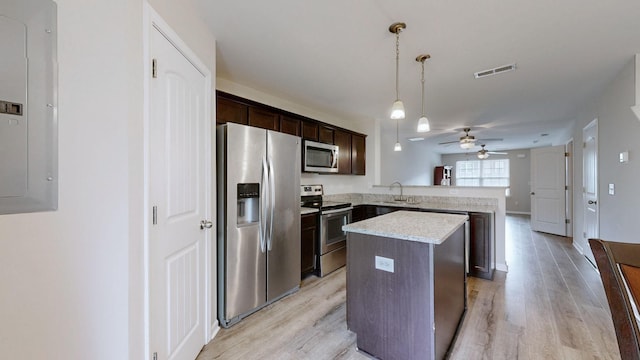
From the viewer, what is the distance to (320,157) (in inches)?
147

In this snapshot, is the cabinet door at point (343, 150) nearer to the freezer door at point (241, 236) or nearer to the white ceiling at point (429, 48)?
the white ceiling at point (429, 48)

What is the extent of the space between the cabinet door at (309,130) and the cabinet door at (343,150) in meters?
0.48

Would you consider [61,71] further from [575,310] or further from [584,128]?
[584,128]

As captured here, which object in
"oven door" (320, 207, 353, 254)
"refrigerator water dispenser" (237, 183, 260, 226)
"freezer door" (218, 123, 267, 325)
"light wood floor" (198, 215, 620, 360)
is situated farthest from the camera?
"oven door" (320, 207, 353, 254)

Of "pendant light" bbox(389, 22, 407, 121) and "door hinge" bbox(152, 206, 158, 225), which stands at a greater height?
"pendant light" bbox(389, 22, 407, 121)

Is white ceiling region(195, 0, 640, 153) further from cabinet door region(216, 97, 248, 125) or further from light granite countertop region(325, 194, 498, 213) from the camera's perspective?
light granite countertop region(325, 194, 498, 213)

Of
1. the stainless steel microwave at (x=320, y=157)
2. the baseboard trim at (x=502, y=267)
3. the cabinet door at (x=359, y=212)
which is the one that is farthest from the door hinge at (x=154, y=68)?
the baseboard trim at (x=502, y=267)

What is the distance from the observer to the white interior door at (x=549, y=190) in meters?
5.64

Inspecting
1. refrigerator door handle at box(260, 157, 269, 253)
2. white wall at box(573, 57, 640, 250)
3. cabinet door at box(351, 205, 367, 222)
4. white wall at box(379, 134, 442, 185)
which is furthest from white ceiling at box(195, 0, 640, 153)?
white wall at box(379, 134, 442, 185)

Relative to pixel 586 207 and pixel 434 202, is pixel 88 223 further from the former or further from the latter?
pixel 586 207

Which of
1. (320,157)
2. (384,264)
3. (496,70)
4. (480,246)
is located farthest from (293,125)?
(480,246)

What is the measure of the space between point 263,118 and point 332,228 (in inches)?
66.6

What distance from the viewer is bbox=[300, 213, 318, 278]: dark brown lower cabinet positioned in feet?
10.1

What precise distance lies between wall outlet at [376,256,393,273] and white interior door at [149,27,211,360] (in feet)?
4.17
